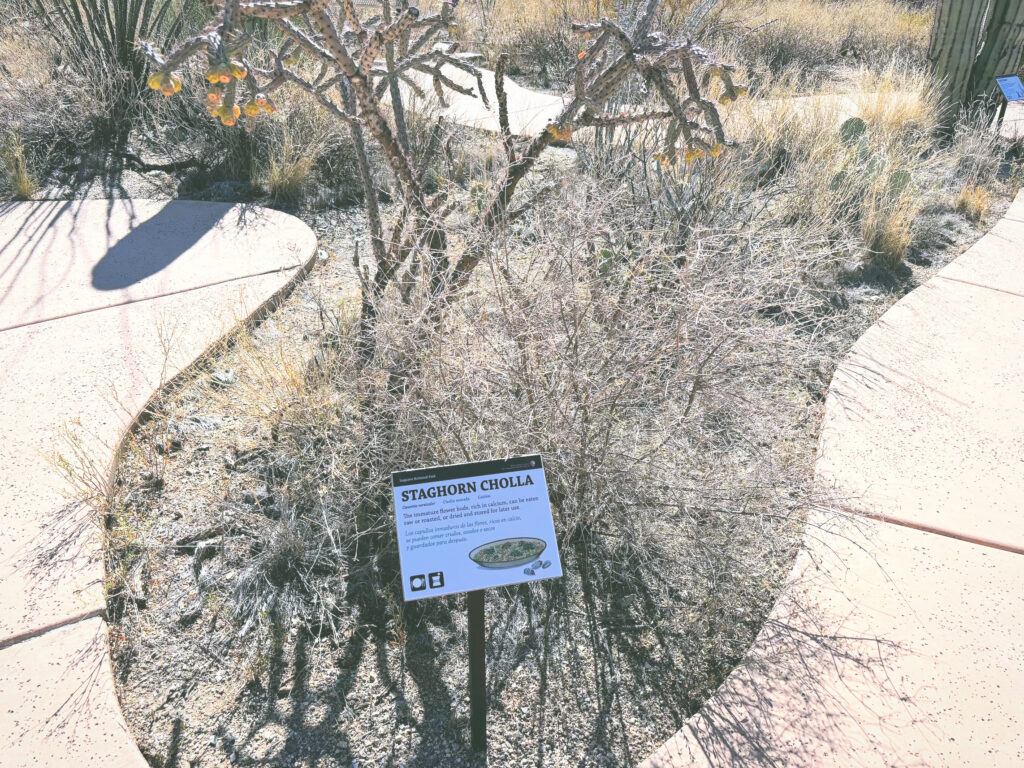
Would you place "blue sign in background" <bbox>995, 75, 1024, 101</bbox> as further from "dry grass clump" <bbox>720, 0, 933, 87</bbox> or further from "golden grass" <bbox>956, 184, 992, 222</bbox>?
"dry grass clump" <bbox>720, 0, 933, 87</bbox>

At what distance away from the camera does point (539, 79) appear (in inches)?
352

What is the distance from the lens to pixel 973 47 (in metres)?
7.47

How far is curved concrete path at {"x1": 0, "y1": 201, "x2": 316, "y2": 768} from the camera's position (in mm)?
2443

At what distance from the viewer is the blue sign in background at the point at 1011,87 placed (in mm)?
7074

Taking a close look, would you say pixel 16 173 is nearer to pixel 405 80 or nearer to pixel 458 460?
pixel 405 80

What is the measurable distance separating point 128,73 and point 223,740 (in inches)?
218

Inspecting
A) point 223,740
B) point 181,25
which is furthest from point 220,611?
point 181,25

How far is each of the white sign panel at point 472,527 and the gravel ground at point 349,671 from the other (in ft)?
1.90

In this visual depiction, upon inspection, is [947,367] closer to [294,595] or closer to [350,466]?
[350,466]

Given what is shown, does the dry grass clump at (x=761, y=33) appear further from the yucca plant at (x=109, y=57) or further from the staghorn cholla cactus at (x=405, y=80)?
the staghorn cholla cactus at (x=405, y=80)

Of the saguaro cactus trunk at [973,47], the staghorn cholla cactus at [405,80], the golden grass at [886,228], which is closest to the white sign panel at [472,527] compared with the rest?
the staghorn cholla cactus at [405,80]

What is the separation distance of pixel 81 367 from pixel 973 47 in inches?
313

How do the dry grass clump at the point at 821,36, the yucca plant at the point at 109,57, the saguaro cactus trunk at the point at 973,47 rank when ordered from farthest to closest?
1. the dry grass clump at the point at 821,36
2. the saguaro cactus trunk at the point at 973,47
3. the yucca plant at the point at 109,57

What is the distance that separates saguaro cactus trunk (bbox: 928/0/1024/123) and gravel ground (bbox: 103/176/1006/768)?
6.82 m
